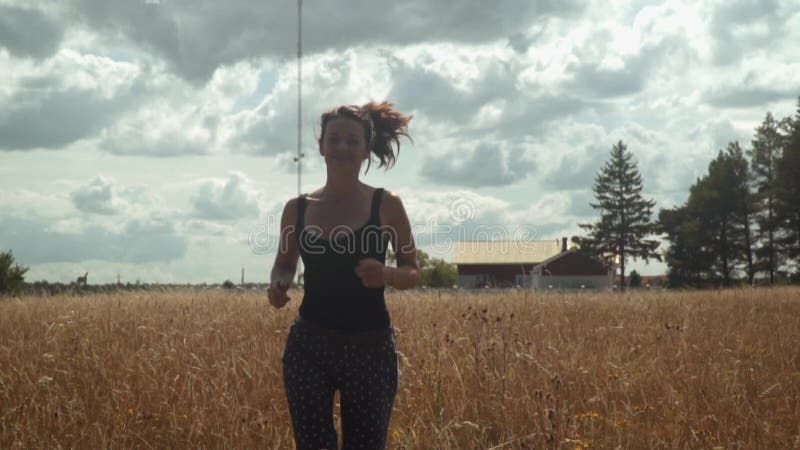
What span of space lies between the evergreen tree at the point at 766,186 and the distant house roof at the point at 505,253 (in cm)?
1671

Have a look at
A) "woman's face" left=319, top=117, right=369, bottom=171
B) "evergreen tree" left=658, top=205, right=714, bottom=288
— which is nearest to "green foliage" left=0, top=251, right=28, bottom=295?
"woman's face" left=319, top=117, right=369, bottom=171

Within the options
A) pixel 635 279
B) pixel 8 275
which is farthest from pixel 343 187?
pixel 635 279

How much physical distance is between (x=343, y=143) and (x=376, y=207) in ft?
1.12

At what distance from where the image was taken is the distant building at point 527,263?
54312mm

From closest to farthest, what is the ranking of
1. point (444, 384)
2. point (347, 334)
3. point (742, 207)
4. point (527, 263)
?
point (347, 334) → point (444, 384) → point (742, 207) → point (527, 263)

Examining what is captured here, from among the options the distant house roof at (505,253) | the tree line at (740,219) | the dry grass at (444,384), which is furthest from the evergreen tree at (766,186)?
the dry grass at (444,384)

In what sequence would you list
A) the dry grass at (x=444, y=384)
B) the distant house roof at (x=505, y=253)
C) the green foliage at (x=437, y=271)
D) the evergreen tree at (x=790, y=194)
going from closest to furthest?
the dry grass at (x=444, y=384)
the evergreen tree at (x=790, y=194)
the distant house roof at (x=505, y=253)
the green foliage at (x=437, y=271)

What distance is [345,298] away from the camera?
10.1 feet

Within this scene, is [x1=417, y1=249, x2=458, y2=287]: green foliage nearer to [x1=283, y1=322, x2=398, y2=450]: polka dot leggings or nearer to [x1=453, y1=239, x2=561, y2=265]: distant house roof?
[x1=453, y1=239, x2=561, y2=265]: distant house roof

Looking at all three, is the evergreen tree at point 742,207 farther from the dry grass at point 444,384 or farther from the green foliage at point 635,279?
the dry grass at point 444,384

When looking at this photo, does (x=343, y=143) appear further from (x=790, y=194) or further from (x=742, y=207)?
(x=742, y=207)

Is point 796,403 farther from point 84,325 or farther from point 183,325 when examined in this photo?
point 84,325

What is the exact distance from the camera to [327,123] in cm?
335

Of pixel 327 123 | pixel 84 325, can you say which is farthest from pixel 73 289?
pixel 327 123
